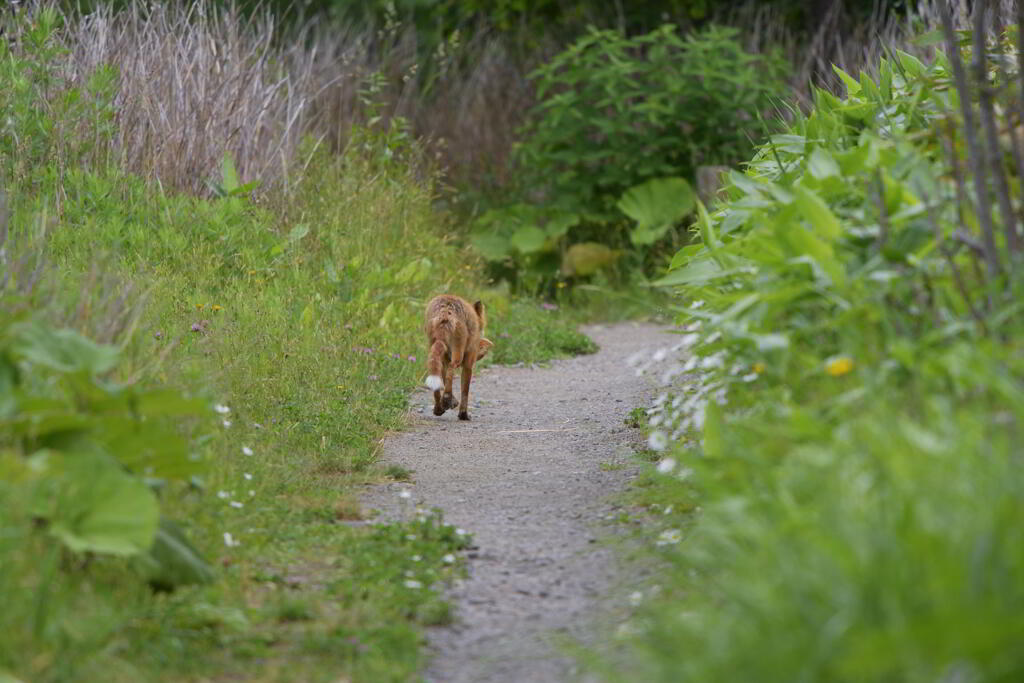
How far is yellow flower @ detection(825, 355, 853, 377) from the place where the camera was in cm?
354

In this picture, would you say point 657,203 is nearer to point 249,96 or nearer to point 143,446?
point 249,96

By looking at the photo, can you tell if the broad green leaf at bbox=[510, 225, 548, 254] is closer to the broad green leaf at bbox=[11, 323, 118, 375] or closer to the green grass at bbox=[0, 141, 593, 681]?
the green grass at bbox=[0, 141, 593, 681]

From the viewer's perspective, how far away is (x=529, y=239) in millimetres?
11977

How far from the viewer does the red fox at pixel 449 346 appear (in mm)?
6680

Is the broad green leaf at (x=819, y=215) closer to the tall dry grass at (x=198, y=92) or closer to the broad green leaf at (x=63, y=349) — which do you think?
the broad green leaf at (x=63, y=349)

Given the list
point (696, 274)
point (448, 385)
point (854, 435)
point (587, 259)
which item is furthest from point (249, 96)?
point (854, 435)

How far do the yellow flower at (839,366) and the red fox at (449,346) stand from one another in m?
3.29

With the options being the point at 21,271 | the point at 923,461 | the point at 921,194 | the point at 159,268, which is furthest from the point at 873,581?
the point at 159,268

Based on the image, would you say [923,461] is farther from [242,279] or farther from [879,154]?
[242,279]

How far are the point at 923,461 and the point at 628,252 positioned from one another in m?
9.45

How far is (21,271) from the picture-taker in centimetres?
479

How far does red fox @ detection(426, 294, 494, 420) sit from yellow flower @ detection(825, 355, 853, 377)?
10.8 feet

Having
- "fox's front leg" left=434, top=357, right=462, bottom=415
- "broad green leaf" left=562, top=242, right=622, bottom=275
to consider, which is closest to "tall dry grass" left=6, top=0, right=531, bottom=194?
"broad green leaf" left=562, top=242, right=622, bottom=275

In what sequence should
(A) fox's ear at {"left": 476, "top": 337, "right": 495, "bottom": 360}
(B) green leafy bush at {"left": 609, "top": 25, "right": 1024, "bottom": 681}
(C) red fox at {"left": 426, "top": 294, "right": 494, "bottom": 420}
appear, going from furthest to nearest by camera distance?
1. (A) fox's ear at {"left": 476, "top": 337, "right": 495, "bottom": 360}
2. (C) red fox at {"left": 426, "top": 294, "right": 494, "bottom": 420}
3. (B) green leafy bush at {"left": 609, "top": 25, "right": 1024, "bottom": 681}
